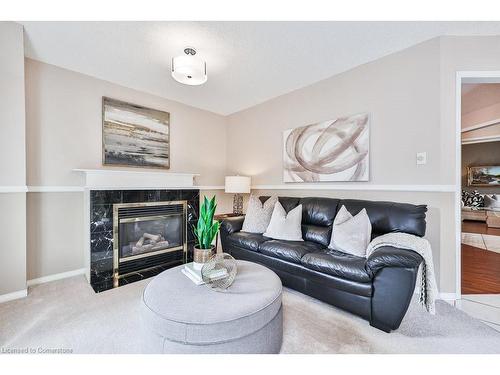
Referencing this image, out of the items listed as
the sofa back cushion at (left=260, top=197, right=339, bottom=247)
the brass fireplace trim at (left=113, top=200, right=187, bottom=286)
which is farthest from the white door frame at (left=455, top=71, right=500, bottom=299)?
the brass fireplace trim at (left=113, top=200, right=187, bottom=286)

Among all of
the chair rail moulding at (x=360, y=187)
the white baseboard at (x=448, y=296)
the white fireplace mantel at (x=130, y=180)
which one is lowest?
the white baseboard at (x=448, y=296)

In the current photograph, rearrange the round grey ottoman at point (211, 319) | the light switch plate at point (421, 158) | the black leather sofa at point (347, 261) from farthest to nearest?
1. the light switch plate at point (421, 158)
2. the black leather sofa at point (347, 261)
3. the round grey ottoman at point (211, 319)

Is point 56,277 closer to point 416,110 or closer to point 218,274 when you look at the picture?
point 218,274

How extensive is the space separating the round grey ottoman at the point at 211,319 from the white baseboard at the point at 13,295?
5.59 feet

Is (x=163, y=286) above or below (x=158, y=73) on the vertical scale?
below

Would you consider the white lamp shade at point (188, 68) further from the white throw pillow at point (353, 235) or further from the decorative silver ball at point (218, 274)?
the white throw pillow at point (353, 235)

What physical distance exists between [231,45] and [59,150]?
2.35 metres

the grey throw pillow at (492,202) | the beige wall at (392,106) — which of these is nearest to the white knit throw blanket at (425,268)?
the beige wall at (392,106)

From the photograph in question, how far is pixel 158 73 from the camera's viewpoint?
271 cm

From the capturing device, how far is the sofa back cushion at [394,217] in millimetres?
1922

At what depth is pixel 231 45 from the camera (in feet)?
7.08
